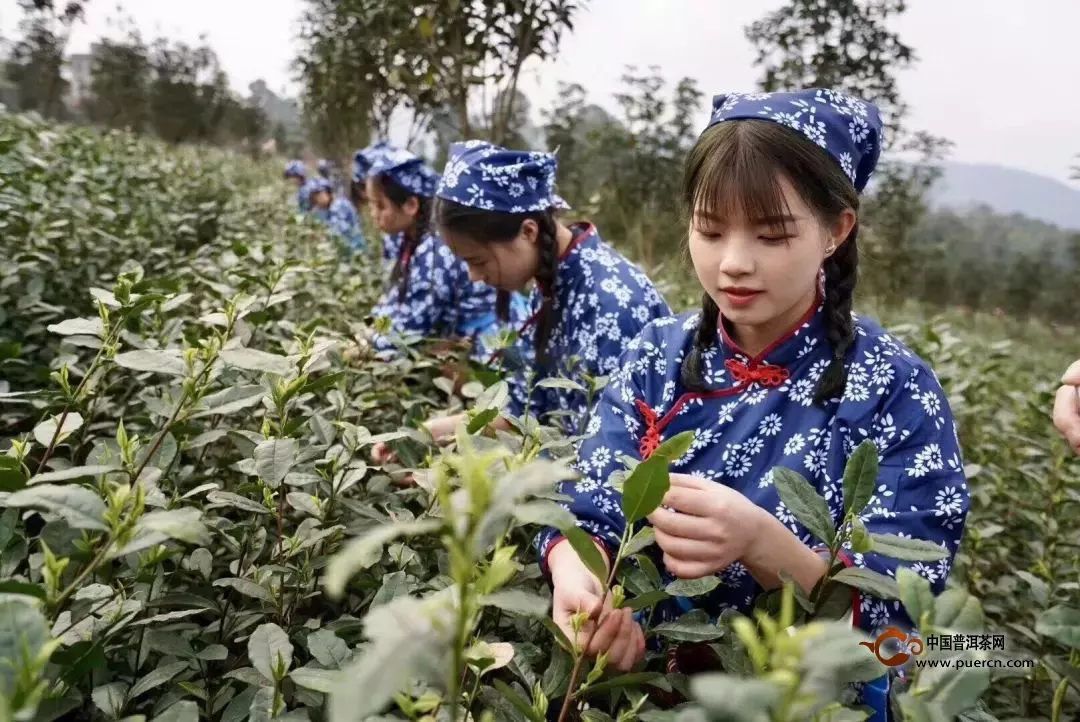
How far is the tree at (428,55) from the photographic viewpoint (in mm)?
3967

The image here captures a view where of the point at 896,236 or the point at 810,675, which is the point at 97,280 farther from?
the point at 896,236

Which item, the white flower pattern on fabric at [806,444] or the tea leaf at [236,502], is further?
the white flower pattern on fabric at [806,444]

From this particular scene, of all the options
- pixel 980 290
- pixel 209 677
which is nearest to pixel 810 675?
pixel 209 677

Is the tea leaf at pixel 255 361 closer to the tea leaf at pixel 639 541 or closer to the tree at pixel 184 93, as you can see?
the tea leaf at pixel 639 541

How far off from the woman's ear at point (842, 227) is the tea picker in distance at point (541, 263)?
82 centimetres

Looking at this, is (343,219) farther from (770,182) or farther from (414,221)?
(770,182)

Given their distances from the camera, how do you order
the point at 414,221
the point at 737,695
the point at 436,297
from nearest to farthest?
the point at 737,695
the point at 436,297
the point at 414,221

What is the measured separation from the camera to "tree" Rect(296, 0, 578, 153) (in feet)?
13.0

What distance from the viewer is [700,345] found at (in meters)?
1.30

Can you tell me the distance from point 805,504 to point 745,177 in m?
0.54

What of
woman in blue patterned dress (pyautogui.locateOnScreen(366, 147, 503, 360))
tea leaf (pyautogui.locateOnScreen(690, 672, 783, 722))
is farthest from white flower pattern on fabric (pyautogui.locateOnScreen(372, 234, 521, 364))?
tea leaf (pyautogui.locateOnScreen(690, 672, 783, 722))

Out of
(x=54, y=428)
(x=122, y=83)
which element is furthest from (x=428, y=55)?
(x=122, y=83)

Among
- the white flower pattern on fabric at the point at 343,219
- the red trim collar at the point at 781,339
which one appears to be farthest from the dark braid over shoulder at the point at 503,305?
the white flower pattern on fabric at the point at 343,219

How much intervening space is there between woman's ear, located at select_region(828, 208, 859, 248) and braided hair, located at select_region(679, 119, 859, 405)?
13mm
